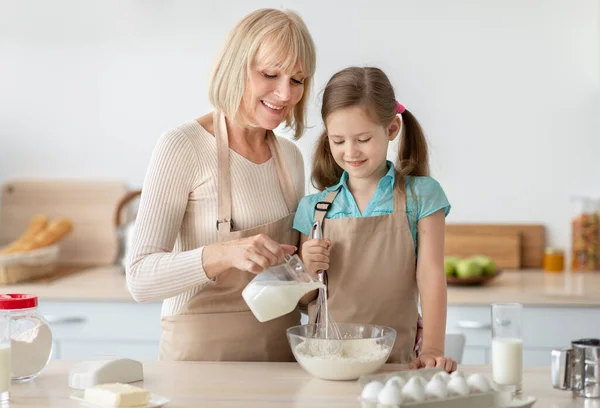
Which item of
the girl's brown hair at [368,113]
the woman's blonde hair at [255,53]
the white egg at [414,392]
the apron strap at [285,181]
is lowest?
the white egg at [414,392]

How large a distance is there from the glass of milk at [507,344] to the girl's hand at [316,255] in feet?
1.31

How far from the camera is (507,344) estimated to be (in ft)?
5.28

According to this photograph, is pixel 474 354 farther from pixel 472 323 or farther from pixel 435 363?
pixel 435 363

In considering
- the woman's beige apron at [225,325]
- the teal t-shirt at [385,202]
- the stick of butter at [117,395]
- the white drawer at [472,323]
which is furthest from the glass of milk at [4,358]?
the white drawer at [472,323]

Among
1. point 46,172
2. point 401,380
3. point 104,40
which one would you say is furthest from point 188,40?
point 401,380

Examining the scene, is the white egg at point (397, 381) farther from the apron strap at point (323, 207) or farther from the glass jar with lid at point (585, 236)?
the glass jar with lid at point (585, 236)

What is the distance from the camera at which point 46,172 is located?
363 centimetres

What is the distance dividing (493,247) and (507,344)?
1.85 meters

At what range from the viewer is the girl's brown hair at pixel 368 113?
1.91m

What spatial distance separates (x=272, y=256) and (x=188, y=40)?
6.61 ft

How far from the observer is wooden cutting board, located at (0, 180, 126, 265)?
3.59 m

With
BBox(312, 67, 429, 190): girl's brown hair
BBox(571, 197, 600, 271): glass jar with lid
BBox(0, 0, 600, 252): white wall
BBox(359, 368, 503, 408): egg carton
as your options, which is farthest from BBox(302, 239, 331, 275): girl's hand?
BBox(571, 197, 600, 271): glass jar with lid

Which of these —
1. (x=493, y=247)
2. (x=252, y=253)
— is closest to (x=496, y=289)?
(x=493, y=247)

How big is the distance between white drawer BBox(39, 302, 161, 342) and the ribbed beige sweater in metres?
1.02
